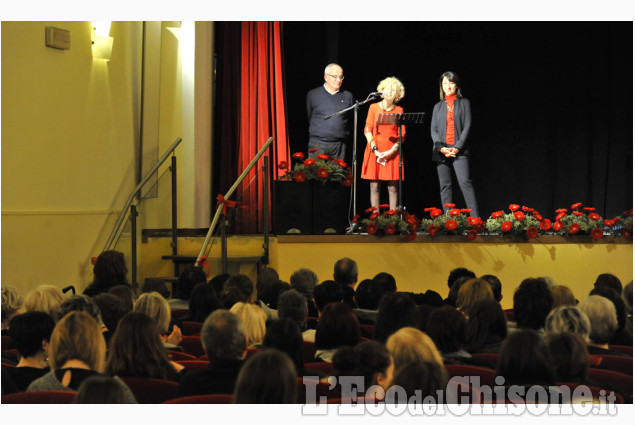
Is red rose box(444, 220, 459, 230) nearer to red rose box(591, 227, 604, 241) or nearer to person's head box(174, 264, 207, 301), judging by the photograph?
red rose box(591, 227, 604, 241)

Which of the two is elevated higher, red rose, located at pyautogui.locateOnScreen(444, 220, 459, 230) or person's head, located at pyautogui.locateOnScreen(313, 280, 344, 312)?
red rose, located at pyautogui.locateOnScreen(444, 220, 459, 230)

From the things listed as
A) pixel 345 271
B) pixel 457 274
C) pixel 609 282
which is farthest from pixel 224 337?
pixel 457 274

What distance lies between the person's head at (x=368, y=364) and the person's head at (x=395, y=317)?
2.77 ft

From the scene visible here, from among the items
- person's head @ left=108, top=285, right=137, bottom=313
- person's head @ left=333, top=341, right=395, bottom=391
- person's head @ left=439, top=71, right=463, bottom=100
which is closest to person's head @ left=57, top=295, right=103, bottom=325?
person's head @ left=108, top=285, right=137, bottom=313

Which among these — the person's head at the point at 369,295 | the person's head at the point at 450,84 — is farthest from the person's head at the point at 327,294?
the person's head at the point at 450,84

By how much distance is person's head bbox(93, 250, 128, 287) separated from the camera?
5.35 meters

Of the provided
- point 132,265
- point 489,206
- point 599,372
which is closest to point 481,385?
point 599,372

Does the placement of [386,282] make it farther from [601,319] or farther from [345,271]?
[601,319]

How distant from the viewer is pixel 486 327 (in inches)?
142

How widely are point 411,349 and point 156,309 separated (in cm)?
144

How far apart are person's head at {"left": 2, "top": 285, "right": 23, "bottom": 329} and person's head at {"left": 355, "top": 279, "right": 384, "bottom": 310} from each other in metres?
1.83

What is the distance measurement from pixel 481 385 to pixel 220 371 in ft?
2.98

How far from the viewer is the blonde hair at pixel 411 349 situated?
280 cm

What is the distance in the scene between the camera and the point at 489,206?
1024 centimetres
